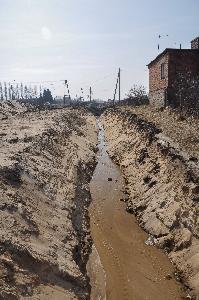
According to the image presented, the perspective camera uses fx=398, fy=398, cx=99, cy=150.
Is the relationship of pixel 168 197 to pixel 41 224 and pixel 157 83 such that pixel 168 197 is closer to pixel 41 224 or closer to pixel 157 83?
pixel 41 224

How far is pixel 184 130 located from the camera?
17766mm

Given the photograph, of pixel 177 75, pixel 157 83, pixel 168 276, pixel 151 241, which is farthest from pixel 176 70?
pixel 168 276

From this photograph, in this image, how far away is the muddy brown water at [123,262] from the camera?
27.8ft

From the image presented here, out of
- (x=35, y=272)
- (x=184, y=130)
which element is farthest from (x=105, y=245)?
(x=184, y=130)

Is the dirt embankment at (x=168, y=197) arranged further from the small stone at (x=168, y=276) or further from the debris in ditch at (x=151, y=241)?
the small stone at (x=168, y=276)

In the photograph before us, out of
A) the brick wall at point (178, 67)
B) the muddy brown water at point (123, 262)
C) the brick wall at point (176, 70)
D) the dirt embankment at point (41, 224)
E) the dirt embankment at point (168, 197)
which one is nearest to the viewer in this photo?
the dirt embankment at point (41, 224)

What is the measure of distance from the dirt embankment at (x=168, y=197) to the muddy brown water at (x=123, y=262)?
0.29 meters

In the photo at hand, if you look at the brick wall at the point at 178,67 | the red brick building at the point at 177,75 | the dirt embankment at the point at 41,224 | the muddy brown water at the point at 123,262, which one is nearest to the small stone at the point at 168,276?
the muddy brown water at the point at 123,262

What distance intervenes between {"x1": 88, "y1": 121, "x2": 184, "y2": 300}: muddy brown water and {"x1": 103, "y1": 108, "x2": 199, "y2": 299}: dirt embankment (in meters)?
0.29

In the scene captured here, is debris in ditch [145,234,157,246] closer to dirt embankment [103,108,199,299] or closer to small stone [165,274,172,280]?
dirt embankment [103,108,199,299]

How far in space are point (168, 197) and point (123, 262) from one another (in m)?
2.82

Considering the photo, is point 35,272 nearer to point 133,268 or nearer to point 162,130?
point 133,268

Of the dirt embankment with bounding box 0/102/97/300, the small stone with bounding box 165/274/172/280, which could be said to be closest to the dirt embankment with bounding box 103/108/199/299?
the small stone with bounding box 165/274/172/280

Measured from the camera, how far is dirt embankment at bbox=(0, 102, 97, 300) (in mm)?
6898
